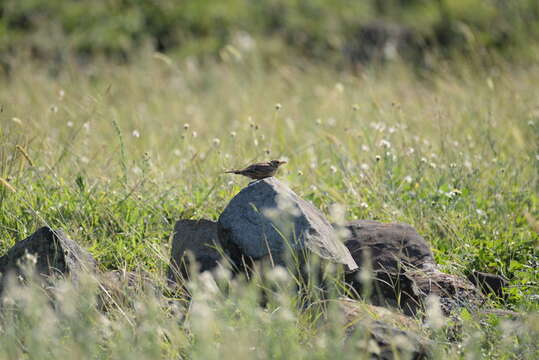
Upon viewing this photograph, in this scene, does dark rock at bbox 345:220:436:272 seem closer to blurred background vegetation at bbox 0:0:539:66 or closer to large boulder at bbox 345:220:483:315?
large boulder at bbox 345:220:483:315

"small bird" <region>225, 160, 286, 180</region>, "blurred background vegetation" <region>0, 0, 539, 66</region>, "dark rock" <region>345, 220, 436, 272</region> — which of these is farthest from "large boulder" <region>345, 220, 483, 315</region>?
"blurred background vegetation" <region>0, 0, 539, 66</region>

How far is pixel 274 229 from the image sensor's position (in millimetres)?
3654

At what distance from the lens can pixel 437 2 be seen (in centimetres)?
1243

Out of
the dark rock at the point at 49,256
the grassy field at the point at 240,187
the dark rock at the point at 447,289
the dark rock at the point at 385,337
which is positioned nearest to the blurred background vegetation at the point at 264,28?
the grassy field at the point at 240,187

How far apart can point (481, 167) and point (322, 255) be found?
8.19ft

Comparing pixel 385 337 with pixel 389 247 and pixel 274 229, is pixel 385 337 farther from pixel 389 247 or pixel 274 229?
Result: pixel 389 247

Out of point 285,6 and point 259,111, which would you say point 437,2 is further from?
point 259,111

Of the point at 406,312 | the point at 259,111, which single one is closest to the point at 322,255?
the point at 406,312

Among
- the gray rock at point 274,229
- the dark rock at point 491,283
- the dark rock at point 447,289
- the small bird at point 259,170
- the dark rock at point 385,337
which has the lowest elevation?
the dark rock at point 491,283

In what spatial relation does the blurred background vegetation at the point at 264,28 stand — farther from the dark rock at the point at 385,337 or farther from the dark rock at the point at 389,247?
the dark rock at the point at 385,337

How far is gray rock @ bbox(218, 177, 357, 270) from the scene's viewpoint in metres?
3.58

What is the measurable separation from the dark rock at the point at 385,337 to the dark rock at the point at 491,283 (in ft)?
2.66

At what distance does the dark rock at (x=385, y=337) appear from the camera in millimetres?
2844

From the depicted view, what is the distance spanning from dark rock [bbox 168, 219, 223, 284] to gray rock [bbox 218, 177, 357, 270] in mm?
202
